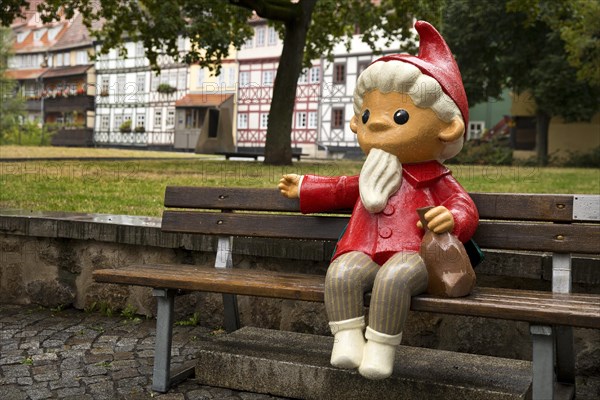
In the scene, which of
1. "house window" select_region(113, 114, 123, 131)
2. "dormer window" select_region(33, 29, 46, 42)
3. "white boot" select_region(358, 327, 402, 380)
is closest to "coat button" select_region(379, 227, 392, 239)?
"white boot" select_region(358, 327, 402, 380)

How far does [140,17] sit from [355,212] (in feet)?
46.2

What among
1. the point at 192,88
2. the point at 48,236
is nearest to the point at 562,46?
the point at 192,88

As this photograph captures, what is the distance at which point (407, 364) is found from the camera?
311cm

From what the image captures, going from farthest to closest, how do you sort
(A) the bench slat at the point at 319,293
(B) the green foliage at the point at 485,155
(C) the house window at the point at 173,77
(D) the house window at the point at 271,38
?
(D) the house window at the point at 271,38, (C) the house window at the point at 173,77, (B) the green foliage at the point at 485,155, (A) the bench slat at the point at 319,293

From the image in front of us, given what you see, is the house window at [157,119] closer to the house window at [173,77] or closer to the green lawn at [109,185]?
the house window at [173,77]

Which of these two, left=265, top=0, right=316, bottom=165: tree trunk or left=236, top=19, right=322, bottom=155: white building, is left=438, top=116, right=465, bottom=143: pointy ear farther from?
left=236, top=19, right=322, bottom=155: white building

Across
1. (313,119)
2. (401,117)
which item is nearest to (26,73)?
(313,119)

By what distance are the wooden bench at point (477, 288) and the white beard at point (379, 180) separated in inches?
15.2

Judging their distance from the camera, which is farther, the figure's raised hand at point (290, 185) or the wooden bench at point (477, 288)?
the figure's raised hand at point (290, 185)

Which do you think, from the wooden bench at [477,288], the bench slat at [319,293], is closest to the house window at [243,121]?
the wooden bench at [477,288]

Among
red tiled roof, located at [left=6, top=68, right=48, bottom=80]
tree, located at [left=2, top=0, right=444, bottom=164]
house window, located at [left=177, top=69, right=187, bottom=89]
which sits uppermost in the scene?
red tiled roof, located at [left=6, top=68, right=48, bottom=80]

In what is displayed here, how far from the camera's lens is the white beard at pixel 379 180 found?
2971 millimetres

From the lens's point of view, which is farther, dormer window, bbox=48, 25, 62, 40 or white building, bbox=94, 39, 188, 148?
dormer window, bbox=48, 25, 62, 40

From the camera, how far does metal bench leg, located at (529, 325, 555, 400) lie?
2596 mm
